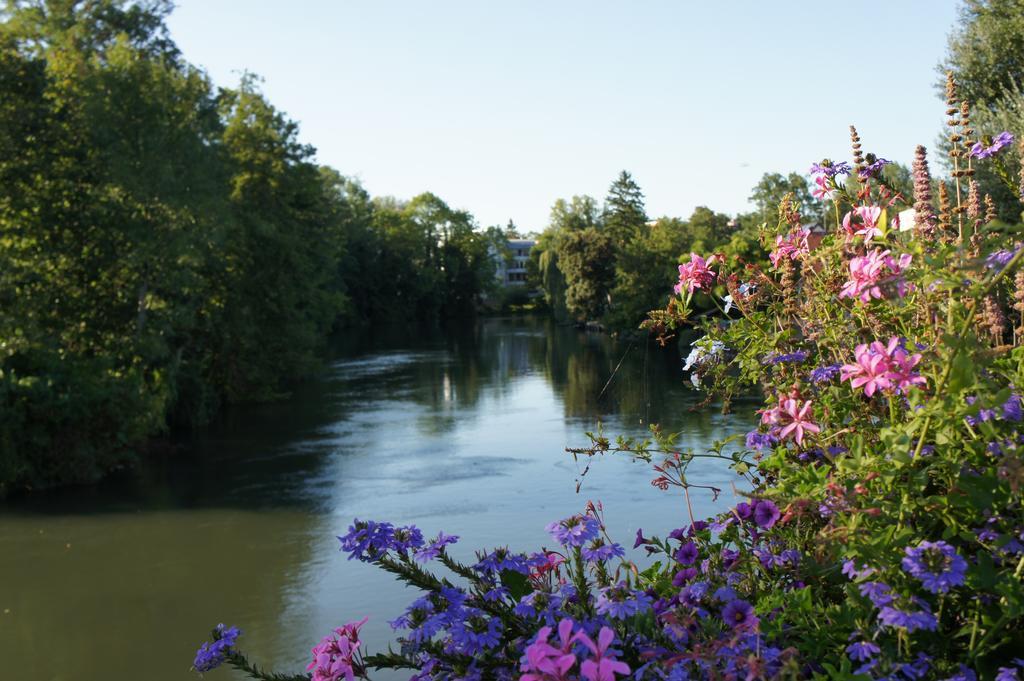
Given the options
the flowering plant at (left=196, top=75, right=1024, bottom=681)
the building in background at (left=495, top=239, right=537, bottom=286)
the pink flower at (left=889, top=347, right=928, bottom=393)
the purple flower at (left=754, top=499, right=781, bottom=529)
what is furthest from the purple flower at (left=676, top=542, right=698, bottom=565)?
the building in background at (left=495, top=239, right=537, bottom=286)

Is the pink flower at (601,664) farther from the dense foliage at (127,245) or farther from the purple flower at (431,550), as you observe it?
the dense foliage at (127,245)

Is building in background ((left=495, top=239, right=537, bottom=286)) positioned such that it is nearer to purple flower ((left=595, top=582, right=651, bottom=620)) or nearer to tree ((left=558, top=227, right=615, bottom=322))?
tree ((left=558, top=227, right=615, bottom=322))

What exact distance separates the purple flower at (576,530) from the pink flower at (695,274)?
87cm

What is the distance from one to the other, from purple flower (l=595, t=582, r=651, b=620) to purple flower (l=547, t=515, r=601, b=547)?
19cm

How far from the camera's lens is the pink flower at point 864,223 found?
2392 mm

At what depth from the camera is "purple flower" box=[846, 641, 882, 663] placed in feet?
5.49

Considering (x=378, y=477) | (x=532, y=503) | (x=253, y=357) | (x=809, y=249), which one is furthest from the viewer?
(x=253, y=357)

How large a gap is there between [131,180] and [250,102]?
8516 millimetres

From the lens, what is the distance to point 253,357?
24.4 metres

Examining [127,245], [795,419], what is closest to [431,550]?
[795,419]

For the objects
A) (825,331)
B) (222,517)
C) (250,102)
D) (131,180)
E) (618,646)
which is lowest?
(222,517)

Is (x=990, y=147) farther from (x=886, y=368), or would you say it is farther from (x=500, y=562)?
(x=500, y=562)

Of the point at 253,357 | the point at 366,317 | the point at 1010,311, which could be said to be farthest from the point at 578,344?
the point at 1010,311

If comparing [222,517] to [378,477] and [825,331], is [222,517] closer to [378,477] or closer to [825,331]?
[378,477]
